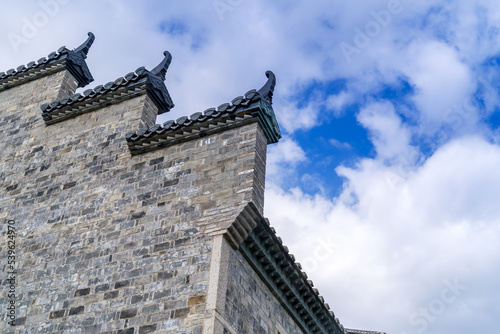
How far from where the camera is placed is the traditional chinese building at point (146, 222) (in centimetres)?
877

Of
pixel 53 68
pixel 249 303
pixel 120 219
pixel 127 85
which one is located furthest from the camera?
pixel 53 68

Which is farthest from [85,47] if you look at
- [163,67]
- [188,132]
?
[188,132]

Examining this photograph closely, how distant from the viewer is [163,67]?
541 inches

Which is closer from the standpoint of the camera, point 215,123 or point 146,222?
point 146,222

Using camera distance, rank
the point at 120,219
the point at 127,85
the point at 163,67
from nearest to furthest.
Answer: the point at 120,219
the point at 127,85
the point at 163,67

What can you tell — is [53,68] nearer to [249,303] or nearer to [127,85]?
[127,85]

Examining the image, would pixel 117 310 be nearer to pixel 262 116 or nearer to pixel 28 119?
pixel 262 116

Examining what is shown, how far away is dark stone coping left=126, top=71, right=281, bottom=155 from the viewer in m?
10.7

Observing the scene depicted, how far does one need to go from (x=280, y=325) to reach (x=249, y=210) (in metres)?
2.91

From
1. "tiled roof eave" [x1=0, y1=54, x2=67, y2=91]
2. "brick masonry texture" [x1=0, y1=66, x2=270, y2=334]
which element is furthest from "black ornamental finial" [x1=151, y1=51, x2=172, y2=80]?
"tiled roof eave" [x1=0, y1=54, x2=67, y2=91]

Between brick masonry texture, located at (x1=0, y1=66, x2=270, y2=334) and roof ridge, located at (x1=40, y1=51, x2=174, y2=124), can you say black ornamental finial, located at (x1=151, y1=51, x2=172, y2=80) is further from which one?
brick masonry texture, located at (x1=0, y1=66, x2=270, y2=334)

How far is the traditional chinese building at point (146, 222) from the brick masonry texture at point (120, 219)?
24mm

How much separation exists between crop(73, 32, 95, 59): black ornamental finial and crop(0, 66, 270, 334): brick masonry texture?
3.87 meters

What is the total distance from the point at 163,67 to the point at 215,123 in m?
3.63
